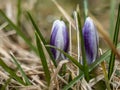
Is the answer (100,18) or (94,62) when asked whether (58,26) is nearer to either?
(94,62)

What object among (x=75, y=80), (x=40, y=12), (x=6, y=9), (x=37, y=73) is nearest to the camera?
(x=75, y=80)

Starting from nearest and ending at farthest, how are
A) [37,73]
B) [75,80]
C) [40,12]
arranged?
[75,80]
[37,73]
[40,12]

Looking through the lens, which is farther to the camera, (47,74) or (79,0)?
(79,0)

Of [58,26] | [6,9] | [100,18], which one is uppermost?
[58,26]

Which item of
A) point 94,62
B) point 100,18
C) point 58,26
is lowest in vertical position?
point 100,18

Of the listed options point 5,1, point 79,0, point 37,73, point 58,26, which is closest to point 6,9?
point 5,1

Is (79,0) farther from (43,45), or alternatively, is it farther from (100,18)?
(43,45)

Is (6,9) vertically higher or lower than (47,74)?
lower

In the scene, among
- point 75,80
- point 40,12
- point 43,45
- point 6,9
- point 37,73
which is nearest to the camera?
point 75,80

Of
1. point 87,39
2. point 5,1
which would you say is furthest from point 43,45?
point 5,1
